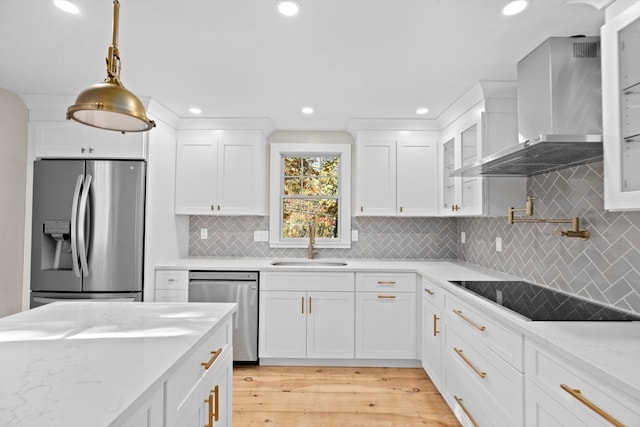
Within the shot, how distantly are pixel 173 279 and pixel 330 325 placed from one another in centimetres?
150

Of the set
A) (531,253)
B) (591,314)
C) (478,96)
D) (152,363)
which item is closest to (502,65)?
(478,96)

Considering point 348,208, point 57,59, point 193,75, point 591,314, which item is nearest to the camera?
point 591,314

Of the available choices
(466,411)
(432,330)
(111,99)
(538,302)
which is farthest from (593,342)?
(111,99)

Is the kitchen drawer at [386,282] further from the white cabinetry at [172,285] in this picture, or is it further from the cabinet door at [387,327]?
the white cabinetry at [172,285]

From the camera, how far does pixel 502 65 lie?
2.21m

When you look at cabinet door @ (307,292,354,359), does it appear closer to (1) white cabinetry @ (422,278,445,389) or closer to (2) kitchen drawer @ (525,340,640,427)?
(1) white cabinetry @ (422,278,445,389)

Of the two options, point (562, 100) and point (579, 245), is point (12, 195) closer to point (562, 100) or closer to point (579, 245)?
point (562, 100)

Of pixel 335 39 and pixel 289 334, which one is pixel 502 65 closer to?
pixel 335 39

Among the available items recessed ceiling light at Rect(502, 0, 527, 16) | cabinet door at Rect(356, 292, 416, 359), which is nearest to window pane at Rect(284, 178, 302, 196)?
cabinet door at Rect(356, 292, 416, 359)

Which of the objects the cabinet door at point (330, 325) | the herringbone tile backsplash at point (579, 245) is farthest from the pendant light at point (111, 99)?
the herringbone tile backsplash at point (579, 245)

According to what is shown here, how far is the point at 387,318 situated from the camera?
10.0 feet

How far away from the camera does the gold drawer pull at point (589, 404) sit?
0.96 metres

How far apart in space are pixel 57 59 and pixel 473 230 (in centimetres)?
364

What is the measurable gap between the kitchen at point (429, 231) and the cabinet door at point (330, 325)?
73 centimetres
